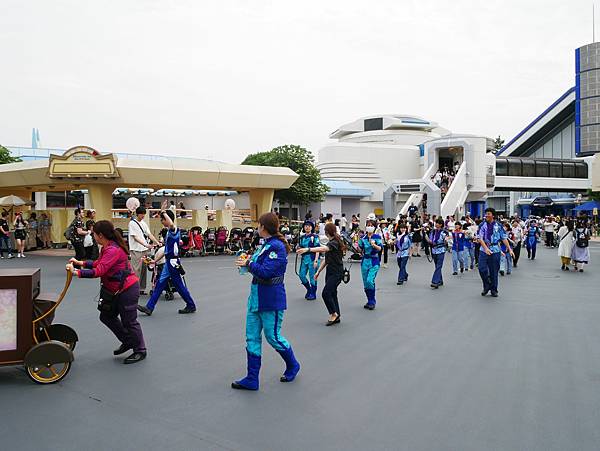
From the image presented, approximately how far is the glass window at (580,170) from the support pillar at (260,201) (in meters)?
40.6

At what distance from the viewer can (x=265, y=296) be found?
477cm

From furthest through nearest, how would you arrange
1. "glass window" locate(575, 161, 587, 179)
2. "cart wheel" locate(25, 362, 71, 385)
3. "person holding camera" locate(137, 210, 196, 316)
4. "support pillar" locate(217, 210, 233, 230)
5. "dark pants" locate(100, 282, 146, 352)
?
1. "glass window" locate(575, 161, 587, 179)
2. "support pillar" locate(217, 210, 233, 230)
3. "person holding camera" locate(137, 210, 196, 316)
4. "dark pants" locate(100, 282, 146, 352)
5. "cart wheel" locate(25, 362, 71, 385)

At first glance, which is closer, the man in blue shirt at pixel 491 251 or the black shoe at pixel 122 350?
the black shoe at pixel 122 350

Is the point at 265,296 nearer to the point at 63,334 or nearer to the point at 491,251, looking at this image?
the point at 63,334

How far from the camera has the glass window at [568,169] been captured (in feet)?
165

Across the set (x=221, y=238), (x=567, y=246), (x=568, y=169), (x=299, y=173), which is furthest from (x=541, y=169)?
(x=221, y=238)

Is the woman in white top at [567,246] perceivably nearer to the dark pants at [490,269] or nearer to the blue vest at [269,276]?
the dark pants at [490,269]

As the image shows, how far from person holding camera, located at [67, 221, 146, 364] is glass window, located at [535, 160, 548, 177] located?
2009 inches

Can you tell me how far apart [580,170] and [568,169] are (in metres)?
1.56

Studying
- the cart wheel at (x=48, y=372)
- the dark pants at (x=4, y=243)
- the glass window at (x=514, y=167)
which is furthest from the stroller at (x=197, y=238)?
the glass window at (x=514, y=167)

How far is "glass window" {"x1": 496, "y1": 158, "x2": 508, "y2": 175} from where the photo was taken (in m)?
47.2

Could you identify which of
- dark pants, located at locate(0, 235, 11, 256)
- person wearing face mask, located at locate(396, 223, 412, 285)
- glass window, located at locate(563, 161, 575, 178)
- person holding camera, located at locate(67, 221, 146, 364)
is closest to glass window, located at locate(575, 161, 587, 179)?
glass window, located at locate(563, 161, 575, 178)

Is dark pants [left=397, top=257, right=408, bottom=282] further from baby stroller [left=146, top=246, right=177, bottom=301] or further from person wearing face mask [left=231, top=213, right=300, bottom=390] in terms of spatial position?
person wearing face mask [left=231, top=213, right=300, bottom=390]

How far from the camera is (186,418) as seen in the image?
4.10m
